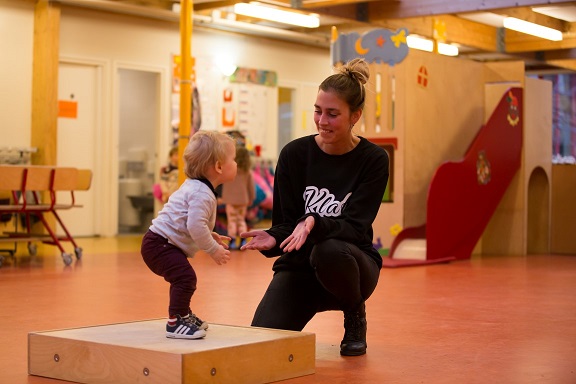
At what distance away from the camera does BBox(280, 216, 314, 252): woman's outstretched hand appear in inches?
124

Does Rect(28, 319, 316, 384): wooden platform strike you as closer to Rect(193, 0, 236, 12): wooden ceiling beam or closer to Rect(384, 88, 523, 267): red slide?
Rect(384, 88, 523, 267): red slide

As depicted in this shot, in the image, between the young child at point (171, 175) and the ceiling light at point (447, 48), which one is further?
the ceiling light at point (447, 48)

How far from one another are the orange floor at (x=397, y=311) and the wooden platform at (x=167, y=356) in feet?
0.25

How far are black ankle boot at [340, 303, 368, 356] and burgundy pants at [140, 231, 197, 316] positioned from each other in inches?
26.8

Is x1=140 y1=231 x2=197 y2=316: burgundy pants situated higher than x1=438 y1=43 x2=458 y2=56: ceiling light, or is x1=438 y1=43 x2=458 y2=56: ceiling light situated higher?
x1=438 y1=43 x2=458 y2=56: ceiling light

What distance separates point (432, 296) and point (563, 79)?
43.6 ft

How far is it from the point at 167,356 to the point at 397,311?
2456mm

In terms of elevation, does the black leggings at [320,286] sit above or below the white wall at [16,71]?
below

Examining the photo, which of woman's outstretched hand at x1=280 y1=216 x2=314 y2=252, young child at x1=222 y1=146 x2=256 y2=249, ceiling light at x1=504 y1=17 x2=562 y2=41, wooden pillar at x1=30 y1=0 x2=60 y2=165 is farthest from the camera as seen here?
ceiling light at x1=504 y1=17 x2=562 y2=41

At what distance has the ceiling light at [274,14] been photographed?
1162 centimetres

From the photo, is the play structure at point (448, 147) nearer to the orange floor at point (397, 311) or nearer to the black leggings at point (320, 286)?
the orange floor at point (397, 311)

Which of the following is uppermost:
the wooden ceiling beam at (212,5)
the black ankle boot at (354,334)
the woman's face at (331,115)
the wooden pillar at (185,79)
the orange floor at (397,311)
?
the wooden ceiling beam at (212,5)

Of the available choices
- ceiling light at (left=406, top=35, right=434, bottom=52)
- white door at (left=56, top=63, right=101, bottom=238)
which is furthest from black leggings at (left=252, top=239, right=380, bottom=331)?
ceiling light at (left=406, top=35, right=434, bottom=52)

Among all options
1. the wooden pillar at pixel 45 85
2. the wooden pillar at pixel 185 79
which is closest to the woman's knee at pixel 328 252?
the wooden pillar at pixel 185 79
